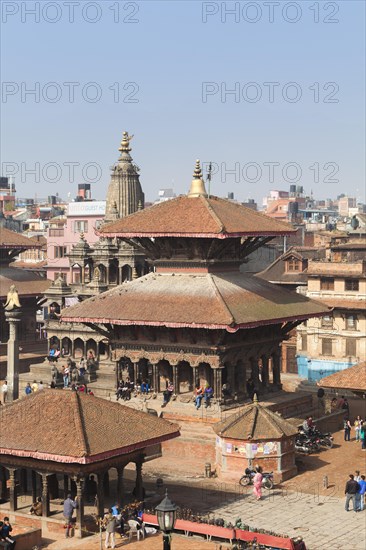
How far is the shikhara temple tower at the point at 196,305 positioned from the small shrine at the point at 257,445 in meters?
6.91

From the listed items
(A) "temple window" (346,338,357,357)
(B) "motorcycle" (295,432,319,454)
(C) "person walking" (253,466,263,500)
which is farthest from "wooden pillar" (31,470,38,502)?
(A) "temple window" (346,338,357,357)

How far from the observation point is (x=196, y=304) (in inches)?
2056

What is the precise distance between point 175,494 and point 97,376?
890 inches

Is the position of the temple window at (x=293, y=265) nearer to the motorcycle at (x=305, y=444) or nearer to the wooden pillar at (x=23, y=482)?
the motorcycle at (x=305, y=444)

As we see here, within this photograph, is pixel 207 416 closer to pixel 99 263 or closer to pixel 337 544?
pixel 337 544

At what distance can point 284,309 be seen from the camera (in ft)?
179

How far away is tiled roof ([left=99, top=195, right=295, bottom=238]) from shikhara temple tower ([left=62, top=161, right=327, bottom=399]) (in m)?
0.06

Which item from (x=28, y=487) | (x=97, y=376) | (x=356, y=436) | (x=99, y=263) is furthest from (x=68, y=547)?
(x=99, y=263)

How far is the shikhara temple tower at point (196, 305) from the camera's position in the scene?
52.0 m

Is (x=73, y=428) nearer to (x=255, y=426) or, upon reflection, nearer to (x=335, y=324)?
(x=255, y=426)

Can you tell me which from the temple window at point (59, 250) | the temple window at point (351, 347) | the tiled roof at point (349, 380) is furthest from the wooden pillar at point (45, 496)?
the temple window at point (59, 250)

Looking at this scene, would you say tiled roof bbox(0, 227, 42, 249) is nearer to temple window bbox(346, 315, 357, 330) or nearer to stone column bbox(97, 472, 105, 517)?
temple window bbox(346, 315, 357, 330)

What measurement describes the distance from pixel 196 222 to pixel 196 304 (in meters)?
4.33

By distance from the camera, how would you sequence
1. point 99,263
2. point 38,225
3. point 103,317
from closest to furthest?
point 103,317
point 99,263
point 38,225
